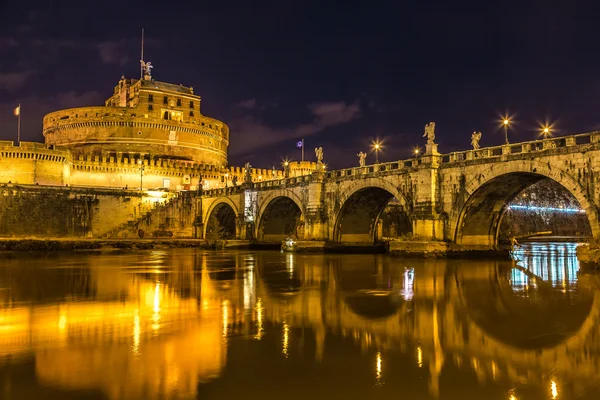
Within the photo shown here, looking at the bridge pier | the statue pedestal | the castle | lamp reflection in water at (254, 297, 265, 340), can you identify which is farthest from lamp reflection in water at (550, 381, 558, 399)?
the castle

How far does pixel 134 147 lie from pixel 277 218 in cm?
3377

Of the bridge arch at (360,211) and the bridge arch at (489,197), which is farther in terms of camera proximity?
the bridge arch at (360,211)

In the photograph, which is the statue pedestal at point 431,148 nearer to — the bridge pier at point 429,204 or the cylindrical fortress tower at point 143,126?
the bridge pier at point 429,204

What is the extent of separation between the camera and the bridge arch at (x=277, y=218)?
160 ft

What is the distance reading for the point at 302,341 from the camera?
29.3 ft

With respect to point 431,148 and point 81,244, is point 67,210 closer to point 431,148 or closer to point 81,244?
point 81,244

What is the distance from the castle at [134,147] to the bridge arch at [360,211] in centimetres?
2803

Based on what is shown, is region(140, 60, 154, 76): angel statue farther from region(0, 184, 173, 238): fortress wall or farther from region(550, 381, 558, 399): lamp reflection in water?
region(550, 381, 558, 399): lamp reflection in water

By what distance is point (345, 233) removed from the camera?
4103cm

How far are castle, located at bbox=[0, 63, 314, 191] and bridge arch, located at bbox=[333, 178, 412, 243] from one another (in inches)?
1104

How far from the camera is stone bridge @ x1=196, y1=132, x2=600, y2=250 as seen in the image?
23.4 m

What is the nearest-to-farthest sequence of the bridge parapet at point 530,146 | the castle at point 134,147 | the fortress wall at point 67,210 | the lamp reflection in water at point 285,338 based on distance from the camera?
the lamp reflection in water at point 285,338 < the bridge parapet at point 530,146 < the fortress wall at point 67,210 < the castle at point 134,147

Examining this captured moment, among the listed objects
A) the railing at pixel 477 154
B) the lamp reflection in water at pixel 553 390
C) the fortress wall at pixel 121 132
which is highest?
the fortress wall at pixel 121 132

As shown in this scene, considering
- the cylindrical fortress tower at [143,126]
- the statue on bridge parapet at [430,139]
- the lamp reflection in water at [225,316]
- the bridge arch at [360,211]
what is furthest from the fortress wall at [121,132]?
the lamp reflection in water at [225,316]
